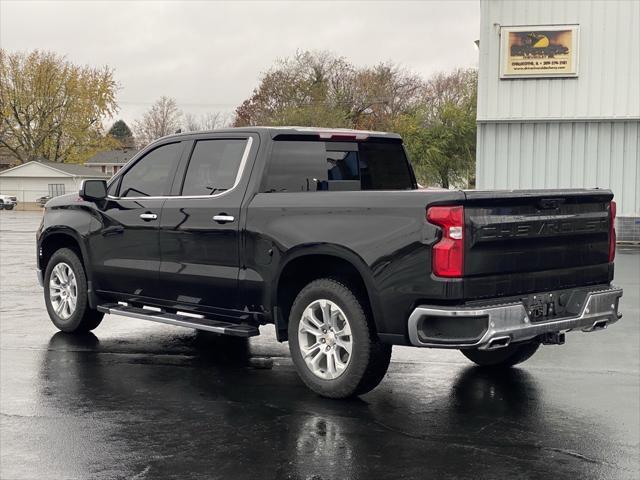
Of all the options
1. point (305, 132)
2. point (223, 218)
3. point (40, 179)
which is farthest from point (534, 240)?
point (40, 179)

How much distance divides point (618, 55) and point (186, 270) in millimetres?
18386

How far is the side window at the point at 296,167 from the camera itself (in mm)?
7184

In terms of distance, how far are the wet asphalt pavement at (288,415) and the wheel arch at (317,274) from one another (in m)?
0.60

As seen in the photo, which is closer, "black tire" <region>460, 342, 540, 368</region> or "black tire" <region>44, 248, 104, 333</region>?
"black tire" <region>460, 342, 540, 368</region>

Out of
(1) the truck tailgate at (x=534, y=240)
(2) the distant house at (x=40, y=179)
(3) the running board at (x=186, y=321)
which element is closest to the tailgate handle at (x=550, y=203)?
(1) the truck tailgate at (x=534, y=240)

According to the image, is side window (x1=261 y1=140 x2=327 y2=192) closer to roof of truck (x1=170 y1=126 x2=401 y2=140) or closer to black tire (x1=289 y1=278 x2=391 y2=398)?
roof of truck (x1=170 y1=126 x2=401 y2=140)

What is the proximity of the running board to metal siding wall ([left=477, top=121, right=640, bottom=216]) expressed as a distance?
1698cm

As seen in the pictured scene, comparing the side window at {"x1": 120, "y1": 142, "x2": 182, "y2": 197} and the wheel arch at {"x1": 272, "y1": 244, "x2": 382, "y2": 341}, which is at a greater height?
the side window at {"x1": 120, "y1": 142, "x2": 182, "y2": 197}

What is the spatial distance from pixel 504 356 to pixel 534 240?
168cm

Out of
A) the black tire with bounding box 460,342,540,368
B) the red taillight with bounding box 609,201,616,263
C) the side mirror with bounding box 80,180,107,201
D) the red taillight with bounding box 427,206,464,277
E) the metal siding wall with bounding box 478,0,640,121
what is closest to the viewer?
the red taillight with bounding box 427,206,464,277

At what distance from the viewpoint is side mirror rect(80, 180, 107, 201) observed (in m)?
8.43

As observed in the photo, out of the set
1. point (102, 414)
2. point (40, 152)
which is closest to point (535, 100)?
point (102, 414)

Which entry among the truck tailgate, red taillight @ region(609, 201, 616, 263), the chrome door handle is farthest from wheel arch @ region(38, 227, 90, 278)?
red taillight @ region(609, 201, 616, 263)

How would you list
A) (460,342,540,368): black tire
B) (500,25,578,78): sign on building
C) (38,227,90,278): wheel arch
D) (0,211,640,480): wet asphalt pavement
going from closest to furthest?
(0,211,640,480): wet asphalt pavement < (460,342,540,368): black tire < (38,227,90,278): wheel arch < (500,25,578,78): sign on building
